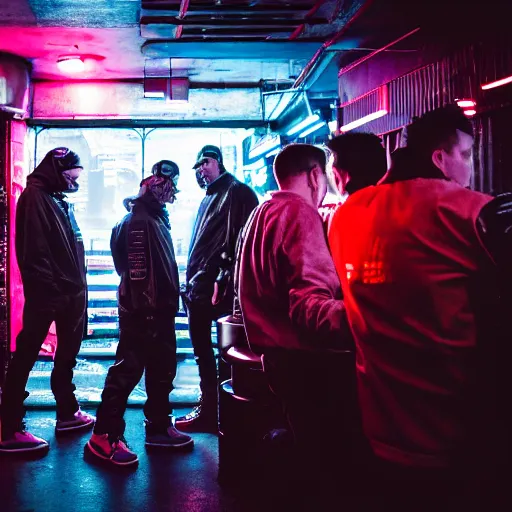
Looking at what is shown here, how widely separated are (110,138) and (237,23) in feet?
20.1

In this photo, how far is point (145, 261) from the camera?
15.9 ft

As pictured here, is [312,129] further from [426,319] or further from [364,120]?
[426,319]

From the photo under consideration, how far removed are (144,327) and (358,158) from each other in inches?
87.5

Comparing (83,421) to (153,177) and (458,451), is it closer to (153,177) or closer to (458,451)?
(153,177)

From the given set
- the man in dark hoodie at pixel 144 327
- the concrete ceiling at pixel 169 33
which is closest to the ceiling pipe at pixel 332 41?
the concrete ceiling at pixel 169 33

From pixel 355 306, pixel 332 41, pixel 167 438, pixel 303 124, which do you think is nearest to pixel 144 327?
pixel 167 438

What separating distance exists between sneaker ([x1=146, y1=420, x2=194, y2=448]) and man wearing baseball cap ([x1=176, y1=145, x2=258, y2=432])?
43 centimetres

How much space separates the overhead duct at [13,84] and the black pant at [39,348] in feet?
12.9

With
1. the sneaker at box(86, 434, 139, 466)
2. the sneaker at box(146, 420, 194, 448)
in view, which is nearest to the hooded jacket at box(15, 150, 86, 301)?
the sneaker at box(86, 434, 139, 466)

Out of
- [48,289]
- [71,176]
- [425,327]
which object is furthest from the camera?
[71,176]

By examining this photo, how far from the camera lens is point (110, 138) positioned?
1064 centimetres

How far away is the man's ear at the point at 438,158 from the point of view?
6.88ft

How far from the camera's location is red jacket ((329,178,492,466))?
1829 millimetres

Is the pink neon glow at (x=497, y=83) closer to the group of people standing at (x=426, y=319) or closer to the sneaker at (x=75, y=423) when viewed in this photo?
the group of people standing at (x=426, y=319)
